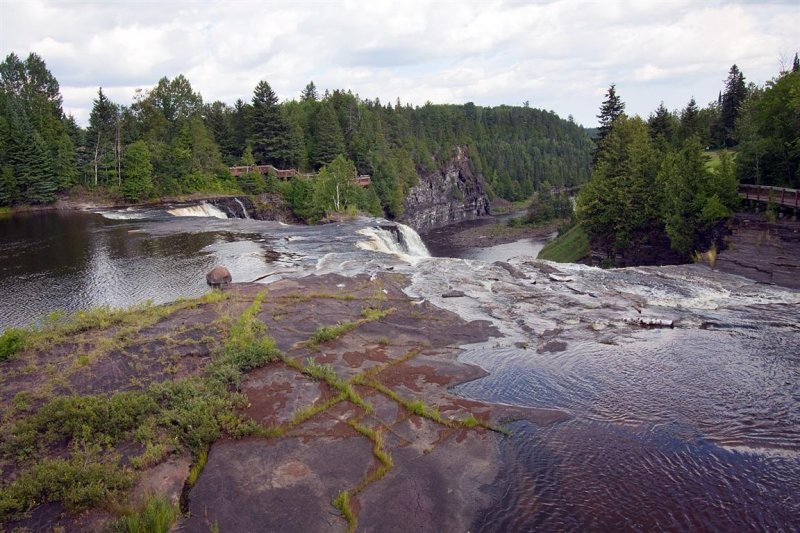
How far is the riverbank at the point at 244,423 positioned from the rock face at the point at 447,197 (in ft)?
268

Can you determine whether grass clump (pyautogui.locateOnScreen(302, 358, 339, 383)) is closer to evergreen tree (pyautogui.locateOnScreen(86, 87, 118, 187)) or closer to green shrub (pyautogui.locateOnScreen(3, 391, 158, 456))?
green shrub (pyautogui.locateOnScreen(3, 391, 158, 456))

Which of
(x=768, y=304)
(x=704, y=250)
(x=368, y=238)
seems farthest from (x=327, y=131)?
(x=768, y=304)

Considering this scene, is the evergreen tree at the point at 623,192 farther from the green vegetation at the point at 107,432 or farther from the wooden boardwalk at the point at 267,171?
the wooden boardwalk at the point at 267,171

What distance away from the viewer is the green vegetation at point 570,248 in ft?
179

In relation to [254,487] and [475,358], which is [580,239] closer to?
[475,358]

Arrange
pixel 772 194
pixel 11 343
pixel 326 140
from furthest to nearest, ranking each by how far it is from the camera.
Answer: pixel 326 140
pixel 772 194
pixel 11 343

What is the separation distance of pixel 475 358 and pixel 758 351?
10.6 m

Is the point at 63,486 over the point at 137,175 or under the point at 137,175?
under

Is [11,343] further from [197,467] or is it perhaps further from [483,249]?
[483,249]

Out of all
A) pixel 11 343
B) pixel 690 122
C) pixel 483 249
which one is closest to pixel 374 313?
pixel 11 343

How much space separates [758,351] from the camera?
19.6 metres

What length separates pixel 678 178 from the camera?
3728 cm

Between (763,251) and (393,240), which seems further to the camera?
(393,240)

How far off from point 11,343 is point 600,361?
20.6 metres
